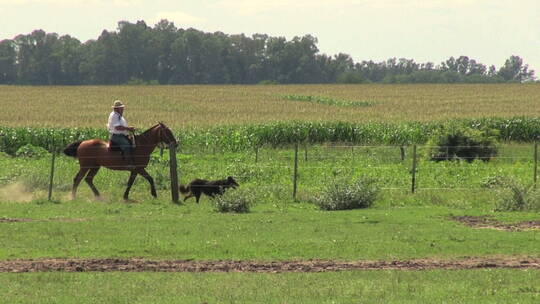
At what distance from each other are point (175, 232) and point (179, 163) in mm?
16201

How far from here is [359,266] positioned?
15.1 m

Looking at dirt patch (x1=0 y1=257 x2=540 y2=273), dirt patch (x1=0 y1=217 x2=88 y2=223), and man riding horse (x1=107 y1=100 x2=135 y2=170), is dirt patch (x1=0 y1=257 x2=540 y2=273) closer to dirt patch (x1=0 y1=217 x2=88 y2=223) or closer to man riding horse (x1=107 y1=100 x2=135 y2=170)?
dirt patch (x1=0 y1=217 x2=88 y2=223)

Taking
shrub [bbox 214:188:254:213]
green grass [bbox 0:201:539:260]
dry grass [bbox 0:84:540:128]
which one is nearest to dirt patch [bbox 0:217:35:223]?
green grass [bbox 0:201:539:260]

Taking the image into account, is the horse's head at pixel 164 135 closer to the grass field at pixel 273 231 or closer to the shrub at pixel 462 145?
the grass field at pixel 273 231

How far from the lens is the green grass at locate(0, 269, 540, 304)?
12.4m

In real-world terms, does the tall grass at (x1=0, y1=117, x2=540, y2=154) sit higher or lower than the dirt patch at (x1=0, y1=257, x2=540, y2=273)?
lower

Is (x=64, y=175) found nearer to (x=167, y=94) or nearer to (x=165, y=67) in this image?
(x=167, y=94)

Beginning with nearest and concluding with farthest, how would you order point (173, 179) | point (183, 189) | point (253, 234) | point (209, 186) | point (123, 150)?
point (253, 234)
point (209, 186)
point (183, 189)
point (173, 179)
point (123, 150)

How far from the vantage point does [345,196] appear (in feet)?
77.6

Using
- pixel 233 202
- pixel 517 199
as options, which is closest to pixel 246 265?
pixel 233 202

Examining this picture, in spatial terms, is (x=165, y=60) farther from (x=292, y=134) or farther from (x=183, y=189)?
(x=183, y=189)

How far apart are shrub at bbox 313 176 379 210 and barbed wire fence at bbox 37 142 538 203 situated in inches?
75.1

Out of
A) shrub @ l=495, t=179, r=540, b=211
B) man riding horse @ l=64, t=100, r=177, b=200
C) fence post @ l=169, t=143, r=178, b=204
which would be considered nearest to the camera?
shrub @ l=495, t=179, r=540, b=211

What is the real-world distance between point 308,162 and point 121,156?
11195 mm
